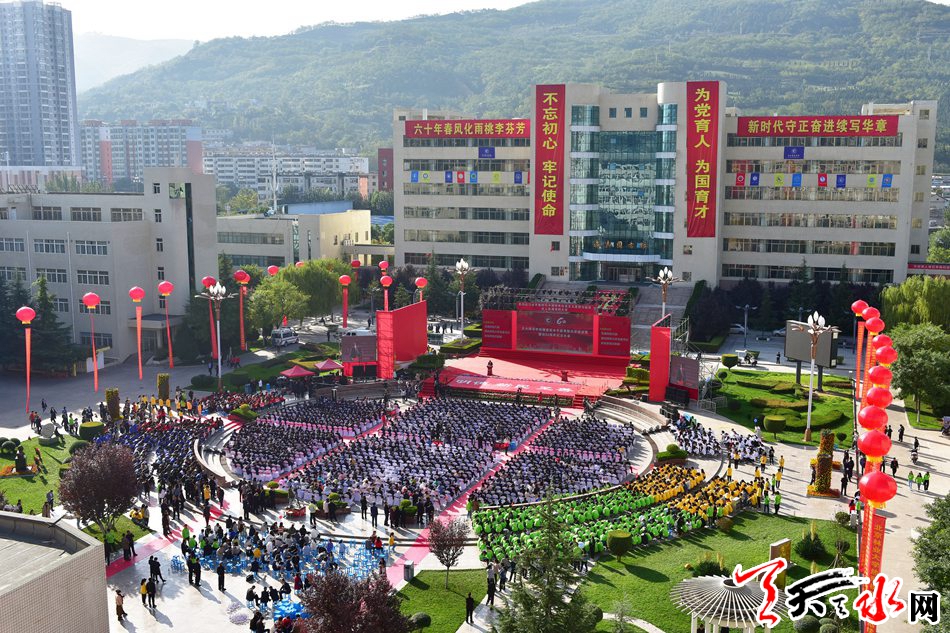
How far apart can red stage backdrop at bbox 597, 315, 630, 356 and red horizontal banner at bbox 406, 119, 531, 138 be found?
74.4 ft

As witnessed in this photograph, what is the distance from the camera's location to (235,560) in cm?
2412

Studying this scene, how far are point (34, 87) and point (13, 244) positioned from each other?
123 m

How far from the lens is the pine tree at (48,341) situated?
46.5 metres

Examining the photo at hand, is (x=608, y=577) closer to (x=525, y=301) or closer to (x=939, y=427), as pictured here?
(x=939, y=427)

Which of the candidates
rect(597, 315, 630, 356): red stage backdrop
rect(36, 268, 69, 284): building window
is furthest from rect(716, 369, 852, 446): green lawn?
rect(36, 268, 69, 284): building window

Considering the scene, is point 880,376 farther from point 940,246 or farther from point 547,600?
point 940,246

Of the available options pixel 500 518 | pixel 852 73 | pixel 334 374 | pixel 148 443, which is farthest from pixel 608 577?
pixel 852 73

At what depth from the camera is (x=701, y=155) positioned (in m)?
60.8

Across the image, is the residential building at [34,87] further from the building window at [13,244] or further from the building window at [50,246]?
the building window at [50,246]

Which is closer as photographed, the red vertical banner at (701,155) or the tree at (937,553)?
the tree at (937,553)

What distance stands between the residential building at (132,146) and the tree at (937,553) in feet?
581

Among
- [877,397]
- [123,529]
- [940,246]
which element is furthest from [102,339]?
[940,246]

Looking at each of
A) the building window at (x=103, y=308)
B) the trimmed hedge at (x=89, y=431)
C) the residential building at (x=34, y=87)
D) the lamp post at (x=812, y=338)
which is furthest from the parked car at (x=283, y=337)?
the residential building at (x=34, y=87)

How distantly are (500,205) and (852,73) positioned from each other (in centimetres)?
13423
